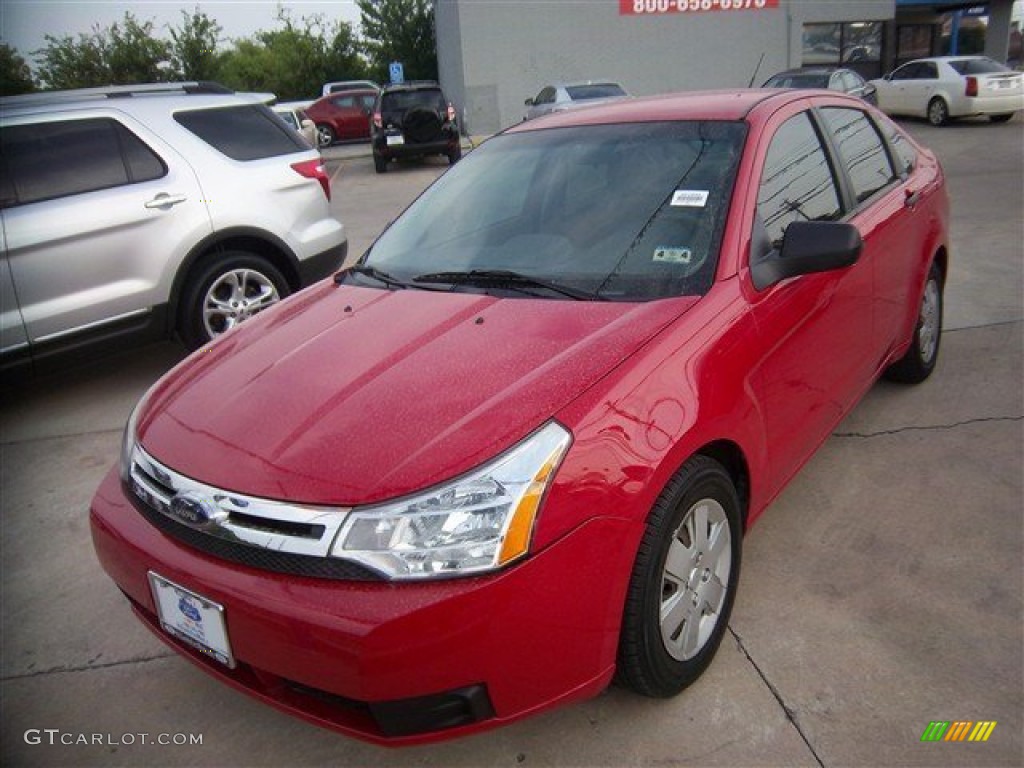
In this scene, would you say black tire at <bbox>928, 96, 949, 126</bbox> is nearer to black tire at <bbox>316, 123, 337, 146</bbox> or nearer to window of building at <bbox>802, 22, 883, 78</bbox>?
window of building at <bbox>802, 22, 883, 78</bbox>

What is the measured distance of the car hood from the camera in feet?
6.13

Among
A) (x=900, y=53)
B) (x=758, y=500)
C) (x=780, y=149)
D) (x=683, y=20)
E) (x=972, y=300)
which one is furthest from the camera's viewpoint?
(x=900, y=53)

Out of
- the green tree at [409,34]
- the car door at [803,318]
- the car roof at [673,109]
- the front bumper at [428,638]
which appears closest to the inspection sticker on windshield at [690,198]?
the car door at [803,318]

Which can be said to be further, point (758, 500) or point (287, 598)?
point (758, 500)

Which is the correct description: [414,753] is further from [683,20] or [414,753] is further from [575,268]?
[683,20]

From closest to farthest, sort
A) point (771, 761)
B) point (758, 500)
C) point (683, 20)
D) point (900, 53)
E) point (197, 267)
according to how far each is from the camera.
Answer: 1. point (771, 761)
2. point (758, 500)
3. point (197, 267)
4. point (683, 20)
5. point (900, 53)

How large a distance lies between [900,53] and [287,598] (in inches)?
1232

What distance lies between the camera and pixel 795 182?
294cm

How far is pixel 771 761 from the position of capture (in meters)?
2.06

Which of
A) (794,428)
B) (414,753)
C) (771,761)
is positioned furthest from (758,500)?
(414,753)

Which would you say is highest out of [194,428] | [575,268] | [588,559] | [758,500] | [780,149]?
[780,149]

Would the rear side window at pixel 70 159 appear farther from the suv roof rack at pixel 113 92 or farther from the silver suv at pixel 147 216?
the suv roof rack at pixel 113 92

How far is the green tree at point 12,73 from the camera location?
13.7 ft

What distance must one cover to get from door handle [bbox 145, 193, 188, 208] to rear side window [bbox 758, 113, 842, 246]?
359 cm
